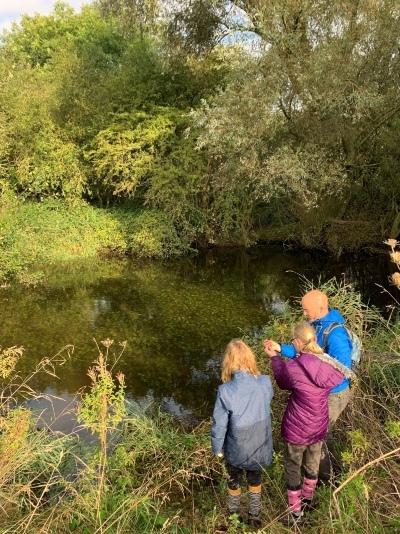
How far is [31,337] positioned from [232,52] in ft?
32.9

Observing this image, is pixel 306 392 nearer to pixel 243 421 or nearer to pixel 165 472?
pixel 243 421

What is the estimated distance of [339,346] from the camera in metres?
3.72

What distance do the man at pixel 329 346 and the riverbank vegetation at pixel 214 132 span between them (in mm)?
9665

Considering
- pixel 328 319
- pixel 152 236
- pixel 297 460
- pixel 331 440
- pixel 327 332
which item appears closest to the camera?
pixel 297 460

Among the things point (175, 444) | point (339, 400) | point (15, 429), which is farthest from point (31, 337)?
point (339, 400)

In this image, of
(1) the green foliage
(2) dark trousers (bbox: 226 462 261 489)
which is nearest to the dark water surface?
(1) the green foliage

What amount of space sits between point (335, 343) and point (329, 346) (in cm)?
6

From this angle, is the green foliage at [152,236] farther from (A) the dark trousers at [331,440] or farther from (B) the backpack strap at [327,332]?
(B) the backpack strap at [327,332]

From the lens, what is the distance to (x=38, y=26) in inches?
1325

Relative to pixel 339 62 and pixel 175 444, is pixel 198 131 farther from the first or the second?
pixel 175 444

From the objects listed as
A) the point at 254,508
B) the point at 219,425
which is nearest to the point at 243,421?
the point at 219,425

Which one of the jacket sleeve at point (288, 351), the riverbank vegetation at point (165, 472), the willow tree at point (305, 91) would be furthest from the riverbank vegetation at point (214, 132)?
the jacket sleeve at point (288, 351)

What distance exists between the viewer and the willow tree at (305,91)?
1227cm

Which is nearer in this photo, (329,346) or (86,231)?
(329,346)
